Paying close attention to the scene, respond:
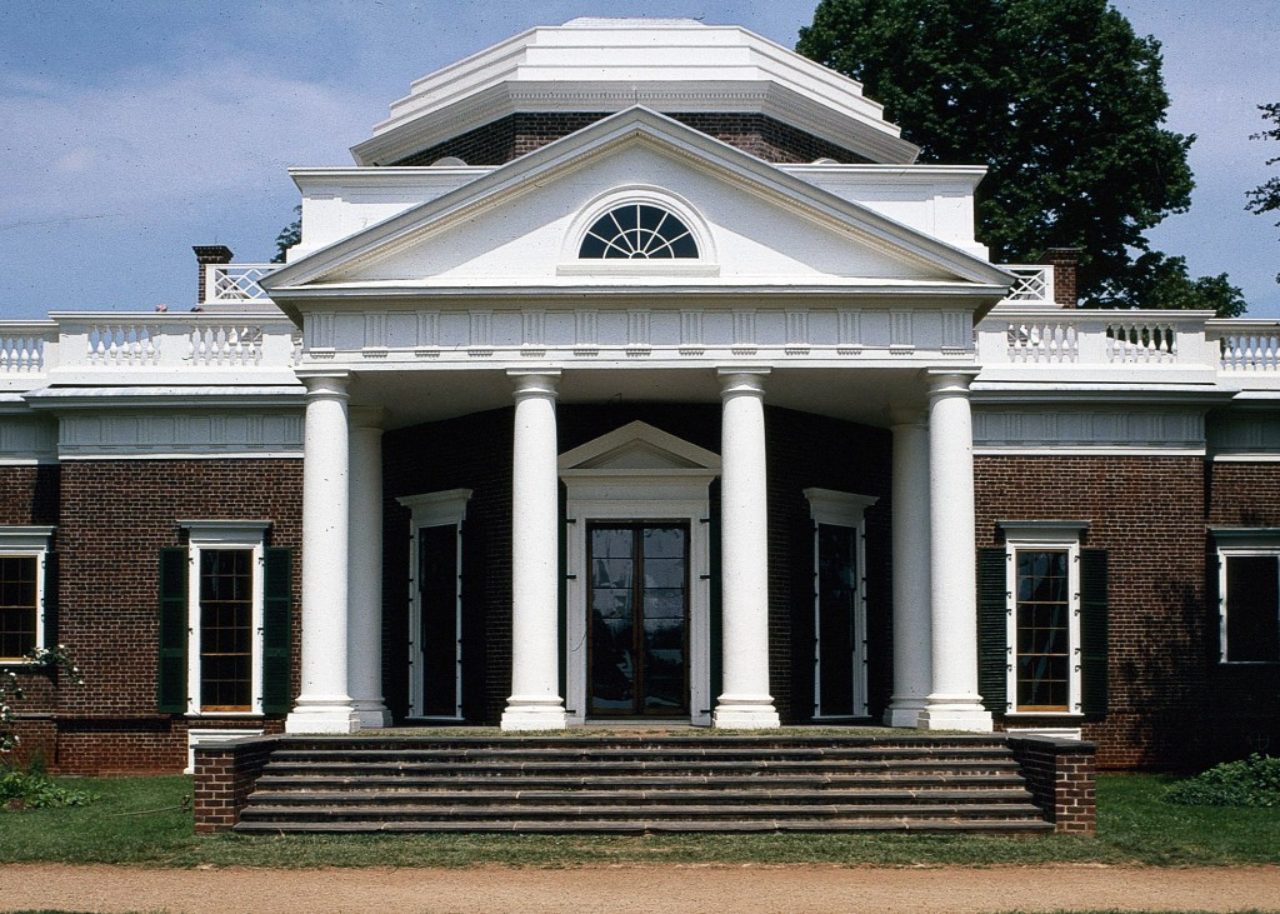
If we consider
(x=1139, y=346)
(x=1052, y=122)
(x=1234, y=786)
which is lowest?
(x=1234, y=786)

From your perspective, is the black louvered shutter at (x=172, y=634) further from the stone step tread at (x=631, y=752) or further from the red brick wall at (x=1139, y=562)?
the red brick wall at (x=1139, y=562)

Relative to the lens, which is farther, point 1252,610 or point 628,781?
point 1252,610

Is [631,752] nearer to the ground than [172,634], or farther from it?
nearer to the ground

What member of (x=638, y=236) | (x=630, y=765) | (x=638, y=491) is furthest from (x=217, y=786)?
(x=638, y=236)

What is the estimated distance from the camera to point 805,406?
86.9 feet

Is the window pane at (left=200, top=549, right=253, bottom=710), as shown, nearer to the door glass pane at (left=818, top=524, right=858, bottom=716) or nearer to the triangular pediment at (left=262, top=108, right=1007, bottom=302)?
the triangular pediment at (left=262, top=108, right=1007, bottom=302)

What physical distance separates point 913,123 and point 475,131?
18502 mm

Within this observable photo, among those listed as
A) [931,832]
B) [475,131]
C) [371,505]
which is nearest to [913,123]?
[475,131]

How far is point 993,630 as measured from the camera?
28.1m

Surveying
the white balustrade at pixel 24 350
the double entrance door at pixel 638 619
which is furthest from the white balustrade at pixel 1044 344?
the white balustrade at pixel 24 350

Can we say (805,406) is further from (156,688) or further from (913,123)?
(913,123)

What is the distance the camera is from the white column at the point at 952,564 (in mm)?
22875

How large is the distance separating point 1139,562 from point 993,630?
2.64 m

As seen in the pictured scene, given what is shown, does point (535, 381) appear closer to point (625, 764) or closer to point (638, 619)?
point (638, 619)
